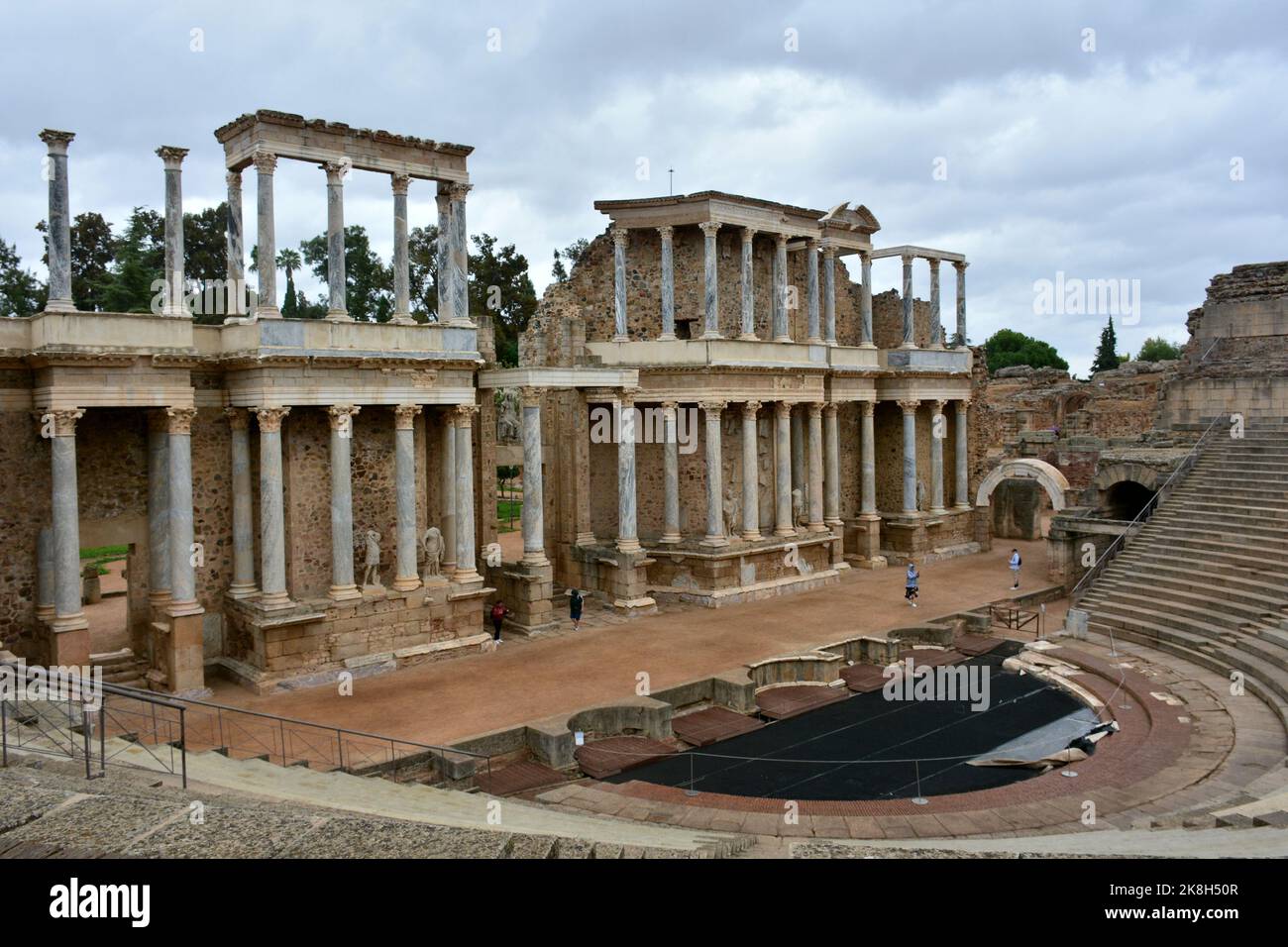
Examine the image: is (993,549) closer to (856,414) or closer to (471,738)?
(856,414)

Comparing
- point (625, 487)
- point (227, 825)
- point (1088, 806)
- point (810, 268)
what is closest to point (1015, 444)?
point (810, 268)

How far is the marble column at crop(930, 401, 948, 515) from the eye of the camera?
1312 inches

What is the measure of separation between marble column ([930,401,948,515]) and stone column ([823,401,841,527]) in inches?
171

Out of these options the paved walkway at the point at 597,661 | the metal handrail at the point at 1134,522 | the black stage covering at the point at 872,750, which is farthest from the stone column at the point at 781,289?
the black stage covering at the point at 872,750

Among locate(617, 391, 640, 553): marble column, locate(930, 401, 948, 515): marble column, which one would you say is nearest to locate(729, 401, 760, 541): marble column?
locate(617, 391, 640, 553): marble column

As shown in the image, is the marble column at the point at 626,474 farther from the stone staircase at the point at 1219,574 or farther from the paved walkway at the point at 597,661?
the stone staircase at the point at 1219,574

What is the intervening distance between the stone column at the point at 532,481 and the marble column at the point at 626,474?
8.36ft

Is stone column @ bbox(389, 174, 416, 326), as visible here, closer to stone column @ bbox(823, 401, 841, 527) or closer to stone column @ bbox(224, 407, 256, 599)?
stone column @ bbox(224, 407, 256, 599)

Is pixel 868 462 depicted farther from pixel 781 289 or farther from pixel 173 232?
pixel 173 232

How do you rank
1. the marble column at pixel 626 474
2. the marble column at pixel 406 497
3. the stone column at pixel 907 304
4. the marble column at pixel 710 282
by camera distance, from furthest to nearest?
the stone column at pixel 907 304
the marble column at pixel 710 282
the marble column at pixel 626 474
the marble column at pixel 406 497

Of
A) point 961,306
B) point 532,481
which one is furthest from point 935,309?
point 532,481

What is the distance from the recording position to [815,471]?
29.6m

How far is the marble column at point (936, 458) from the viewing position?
109 ft

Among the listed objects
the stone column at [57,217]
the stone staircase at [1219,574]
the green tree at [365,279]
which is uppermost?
the green tree at [365,279]
